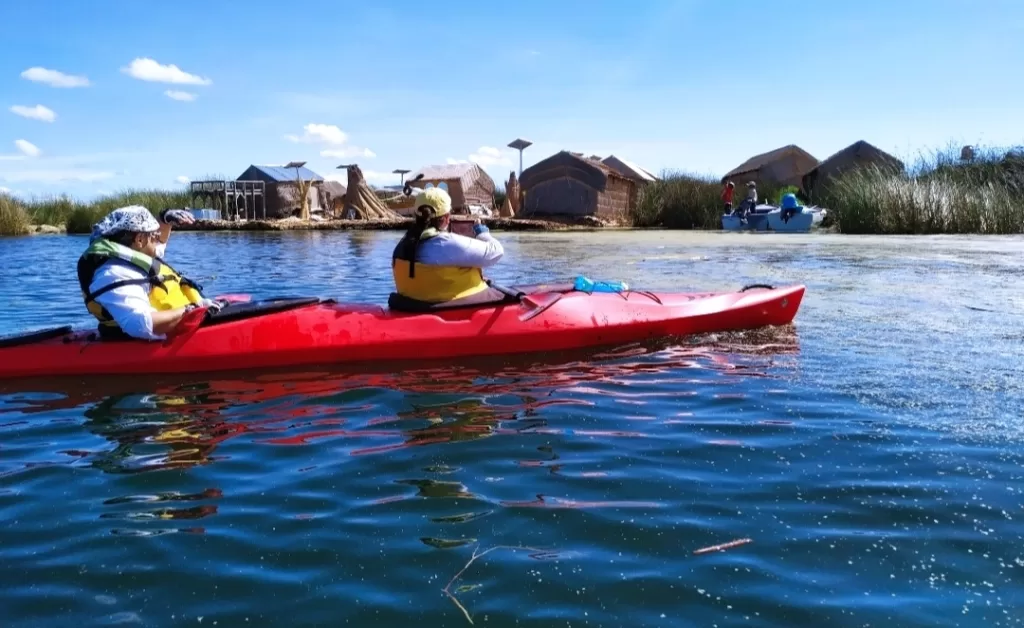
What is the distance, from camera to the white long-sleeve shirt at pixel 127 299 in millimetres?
5281

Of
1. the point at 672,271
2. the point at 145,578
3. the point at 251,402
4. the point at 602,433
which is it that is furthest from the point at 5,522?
the point at 672,271

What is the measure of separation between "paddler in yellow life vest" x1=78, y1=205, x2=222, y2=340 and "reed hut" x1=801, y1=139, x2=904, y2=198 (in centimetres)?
2441

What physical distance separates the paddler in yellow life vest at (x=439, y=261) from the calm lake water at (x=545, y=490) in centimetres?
58

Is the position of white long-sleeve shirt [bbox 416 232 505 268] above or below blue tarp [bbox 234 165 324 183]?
below

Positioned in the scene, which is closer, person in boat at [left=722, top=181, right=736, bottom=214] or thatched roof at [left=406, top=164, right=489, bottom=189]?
person in boat at [left=722, top=181, right=736, bottom=214]

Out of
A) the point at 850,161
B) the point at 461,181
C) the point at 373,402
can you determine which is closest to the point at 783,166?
the point at 850,161

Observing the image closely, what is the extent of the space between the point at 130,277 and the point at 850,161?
26.5 metres

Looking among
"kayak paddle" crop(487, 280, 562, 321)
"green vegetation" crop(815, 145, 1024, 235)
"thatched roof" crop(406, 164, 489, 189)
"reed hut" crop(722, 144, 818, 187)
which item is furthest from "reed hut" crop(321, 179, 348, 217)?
"kayak paddle" crop(487, 280, 562, 321)

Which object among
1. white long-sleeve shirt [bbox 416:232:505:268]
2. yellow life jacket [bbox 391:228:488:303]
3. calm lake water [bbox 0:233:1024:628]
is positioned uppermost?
white long-sleeve shirt [bbox 416:232:505:268]

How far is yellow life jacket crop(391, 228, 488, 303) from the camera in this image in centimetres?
618

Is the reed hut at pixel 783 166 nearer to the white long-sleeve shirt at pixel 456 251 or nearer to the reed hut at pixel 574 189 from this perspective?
the reed hut at pixel 574 189

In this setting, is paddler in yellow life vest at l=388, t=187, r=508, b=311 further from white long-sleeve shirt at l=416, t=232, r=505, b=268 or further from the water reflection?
the water reflection

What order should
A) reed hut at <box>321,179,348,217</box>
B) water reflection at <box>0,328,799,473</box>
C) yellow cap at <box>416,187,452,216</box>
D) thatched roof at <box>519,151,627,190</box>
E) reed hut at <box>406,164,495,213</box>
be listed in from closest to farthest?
water reflection at <box>0,328,799,473</box>, yellow cap at <box>416,187,452,216</box>, thatched roof at <box>519,151,627,190</box>, reed hut at <box>406,164,495,213</box>, reed hut at <box>321,179,348,217</box>

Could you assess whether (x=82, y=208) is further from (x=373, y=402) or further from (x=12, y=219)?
(x=373, y=402)
